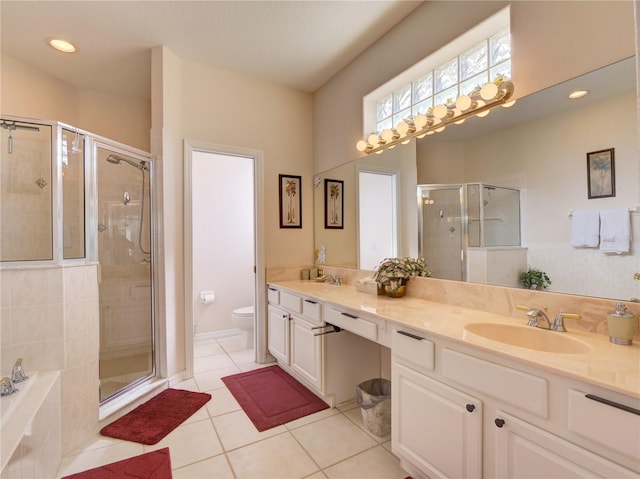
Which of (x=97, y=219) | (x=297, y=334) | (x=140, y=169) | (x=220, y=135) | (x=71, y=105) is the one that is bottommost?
(x=297, y=334)

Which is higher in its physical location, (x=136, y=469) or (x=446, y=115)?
(x=446, y=115)

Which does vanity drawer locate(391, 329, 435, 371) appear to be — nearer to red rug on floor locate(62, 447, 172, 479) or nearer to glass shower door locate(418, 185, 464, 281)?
glass shower door locate(418, 185, 464, 281)

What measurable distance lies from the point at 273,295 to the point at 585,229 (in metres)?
2.33

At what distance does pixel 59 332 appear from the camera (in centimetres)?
173

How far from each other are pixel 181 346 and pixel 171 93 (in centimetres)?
224

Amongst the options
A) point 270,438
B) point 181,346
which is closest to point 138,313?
point 181,346

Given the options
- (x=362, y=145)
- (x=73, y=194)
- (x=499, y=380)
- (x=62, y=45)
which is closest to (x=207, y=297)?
(x=73, y=194)

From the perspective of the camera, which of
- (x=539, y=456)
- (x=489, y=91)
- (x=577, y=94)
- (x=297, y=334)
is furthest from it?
(x=297, y=334)

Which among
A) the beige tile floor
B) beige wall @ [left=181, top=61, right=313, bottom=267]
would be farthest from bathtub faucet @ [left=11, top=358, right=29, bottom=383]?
beige wall @ [left=181, top=61, right=313, bottom=267]

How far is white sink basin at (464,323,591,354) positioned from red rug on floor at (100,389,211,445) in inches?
77.7

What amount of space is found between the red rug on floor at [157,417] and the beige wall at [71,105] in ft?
8.92

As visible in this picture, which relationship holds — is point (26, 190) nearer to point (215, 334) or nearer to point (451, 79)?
point (215, 334)

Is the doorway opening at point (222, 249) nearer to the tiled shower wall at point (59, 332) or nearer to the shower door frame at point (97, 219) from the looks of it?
the shower door frame at point (97, 219)

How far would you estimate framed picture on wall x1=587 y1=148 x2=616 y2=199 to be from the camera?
4.25ft
